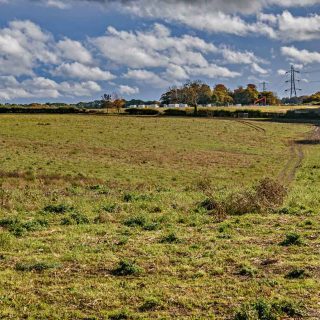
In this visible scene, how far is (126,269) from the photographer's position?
42.0 ft

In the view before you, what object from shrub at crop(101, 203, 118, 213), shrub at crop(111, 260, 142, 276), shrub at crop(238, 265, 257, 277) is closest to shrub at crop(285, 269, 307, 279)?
shrub at crop(238, 265, 257, 277)

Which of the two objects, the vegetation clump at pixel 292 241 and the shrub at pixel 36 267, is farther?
the vegetation clump at pixel 292 241

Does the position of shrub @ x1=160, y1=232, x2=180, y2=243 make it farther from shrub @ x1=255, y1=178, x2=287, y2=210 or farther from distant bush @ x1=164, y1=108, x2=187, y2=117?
distant bush @ x1=164, y1=108, x2=187, y2=117

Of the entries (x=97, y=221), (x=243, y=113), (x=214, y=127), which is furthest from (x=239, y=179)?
(x=243, y=113)

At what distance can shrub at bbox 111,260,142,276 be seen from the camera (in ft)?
41.9

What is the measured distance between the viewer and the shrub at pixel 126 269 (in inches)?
503

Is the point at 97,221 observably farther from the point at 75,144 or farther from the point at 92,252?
the point at 75,144

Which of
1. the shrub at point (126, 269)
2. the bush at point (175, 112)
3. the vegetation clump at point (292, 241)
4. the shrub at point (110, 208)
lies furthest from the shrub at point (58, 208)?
the bush at point (175, 112)

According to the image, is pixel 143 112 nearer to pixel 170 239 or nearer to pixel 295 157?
pixel 295 157

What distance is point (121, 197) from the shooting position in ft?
89.4

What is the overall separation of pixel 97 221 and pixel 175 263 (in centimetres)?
751

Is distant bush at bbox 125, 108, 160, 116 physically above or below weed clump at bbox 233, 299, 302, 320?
above

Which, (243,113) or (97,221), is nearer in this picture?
(97,221)

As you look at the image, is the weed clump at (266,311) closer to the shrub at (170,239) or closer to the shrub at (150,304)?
the shrub at (150,304)
